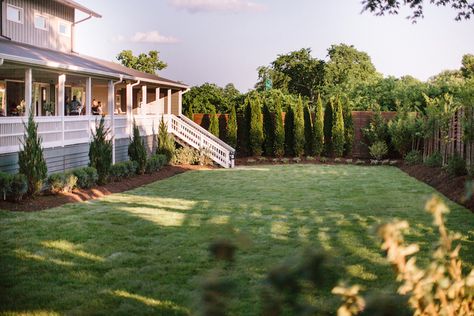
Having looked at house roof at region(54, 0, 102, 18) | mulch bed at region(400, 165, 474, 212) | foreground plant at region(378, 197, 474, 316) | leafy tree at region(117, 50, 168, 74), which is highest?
leafy tree at region(117, 50, 168, 74)

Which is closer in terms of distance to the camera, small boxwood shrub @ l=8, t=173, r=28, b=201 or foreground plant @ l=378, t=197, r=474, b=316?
foreground plant @ l=378, t=197, r=474, b=316

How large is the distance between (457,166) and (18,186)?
1059 centimetres

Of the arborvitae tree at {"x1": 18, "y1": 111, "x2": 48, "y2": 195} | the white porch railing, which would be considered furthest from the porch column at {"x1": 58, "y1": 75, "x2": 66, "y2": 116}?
the arborvitae tree at {"x1": 18, "y1": 111, "x2": 48, "y2": 195}

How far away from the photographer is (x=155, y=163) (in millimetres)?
20094

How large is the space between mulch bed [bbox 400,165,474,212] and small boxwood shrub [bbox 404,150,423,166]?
0.89 meters

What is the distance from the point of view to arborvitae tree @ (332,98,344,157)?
27.6m

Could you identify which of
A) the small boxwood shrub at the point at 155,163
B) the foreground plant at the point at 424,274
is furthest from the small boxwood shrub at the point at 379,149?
the foreground plant at the point at 424,274

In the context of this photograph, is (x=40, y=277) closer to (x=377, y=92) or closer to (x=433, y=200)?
(x=433, y=200)

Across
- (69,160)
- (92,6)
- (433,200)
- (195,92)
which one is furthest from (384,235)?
(195,92)

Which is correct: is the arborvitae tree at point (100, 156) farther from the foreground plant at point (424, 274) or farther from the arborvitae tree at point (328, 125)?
the arborvitae tree at point (328, 125)

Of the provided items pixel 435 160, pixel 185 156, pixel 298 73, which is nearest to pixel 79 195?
pixel 185 156

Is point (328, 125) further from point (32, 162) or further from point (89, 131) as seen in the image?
point (32, 162)

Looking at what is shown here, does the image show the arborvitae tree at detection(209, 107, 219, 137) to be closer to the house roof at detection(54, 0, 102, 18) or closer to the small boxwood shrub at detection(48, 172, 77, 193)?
the house roof at detection(54, 0, 102, 18)

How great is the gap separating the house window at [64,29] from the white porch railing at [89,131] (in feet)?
16.3
